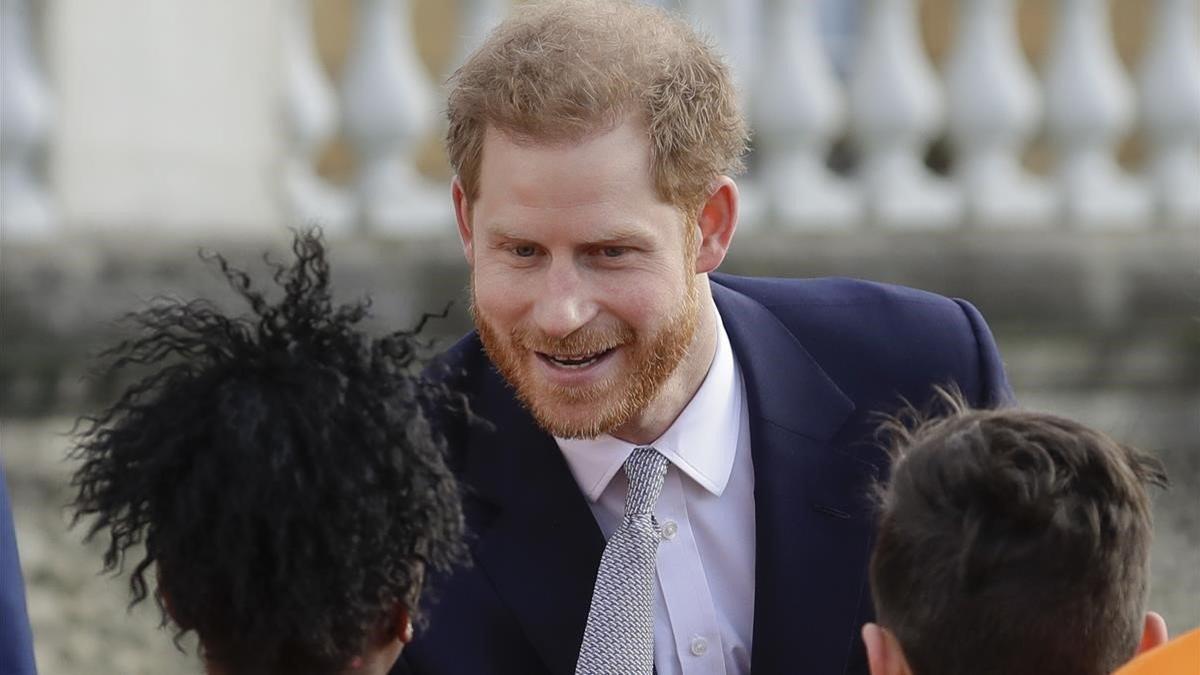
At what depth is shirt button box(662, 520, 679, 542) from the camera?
2879 millimetres

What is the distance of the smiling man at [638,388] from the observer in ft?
8.83

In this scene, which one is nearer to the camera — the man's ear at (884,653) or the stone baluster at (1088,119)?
the man's ear at (884,653)

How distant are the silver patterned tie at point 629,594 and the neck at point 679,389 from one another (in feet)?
0.18

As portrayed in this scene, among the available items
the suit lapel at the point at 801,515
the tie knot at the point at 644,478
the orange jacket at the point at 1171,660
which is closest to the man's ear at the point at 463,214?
the tie knot at the point at 644,478

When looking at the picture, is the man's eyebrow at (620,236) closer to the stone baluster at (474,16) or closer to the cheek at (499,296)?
the cheek at (499,296)

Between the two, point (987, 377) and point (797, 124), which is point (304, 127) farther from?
point (987, 377)

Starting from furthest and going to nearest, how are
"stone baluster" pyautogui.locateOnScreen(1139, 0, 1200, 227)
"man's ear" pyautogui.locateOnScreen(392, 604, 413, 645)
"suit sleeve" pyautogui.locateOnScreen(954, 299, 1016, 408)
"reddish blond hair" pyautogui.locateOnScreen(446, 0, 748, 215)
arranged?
1. "stone baluster" pyautogui.locateOnScreen(1139, 0, 1200, 227)
2. "suit sleeve" pyautogui.locateOnScreen(954, 299, 1016, 408)
3. "reddish blond hair" pyautogui.locateOnScreen(446, 0, 748, 215)
4. "man's ear" pyautogui.locateOnScreen(392, 604, 413, 645)

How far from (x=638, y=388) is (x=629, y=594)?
0.27 metres

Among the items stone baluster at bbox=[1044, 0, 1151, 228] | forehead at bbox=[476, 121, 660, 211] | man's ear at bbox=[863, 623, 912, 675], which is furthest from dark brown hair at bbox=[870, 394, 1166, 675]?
stone baluster at bbox=[1044, 0, 1151, 228]

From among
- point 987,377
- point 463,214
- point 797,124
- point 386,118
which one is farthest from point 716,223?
point 797,124

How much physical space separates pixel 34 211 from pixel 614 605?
2826mm

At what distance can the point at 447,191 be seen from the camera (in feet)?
18.8

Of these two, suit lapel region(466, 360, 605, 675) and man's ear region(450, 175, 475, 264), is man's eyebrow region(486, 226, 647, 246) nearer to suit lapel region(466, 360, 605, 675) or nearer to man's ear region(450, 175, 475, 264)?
man's ear region(450, 175, 475, 264)

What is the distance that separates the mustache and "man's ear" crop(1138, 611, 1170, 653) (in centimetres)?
77
